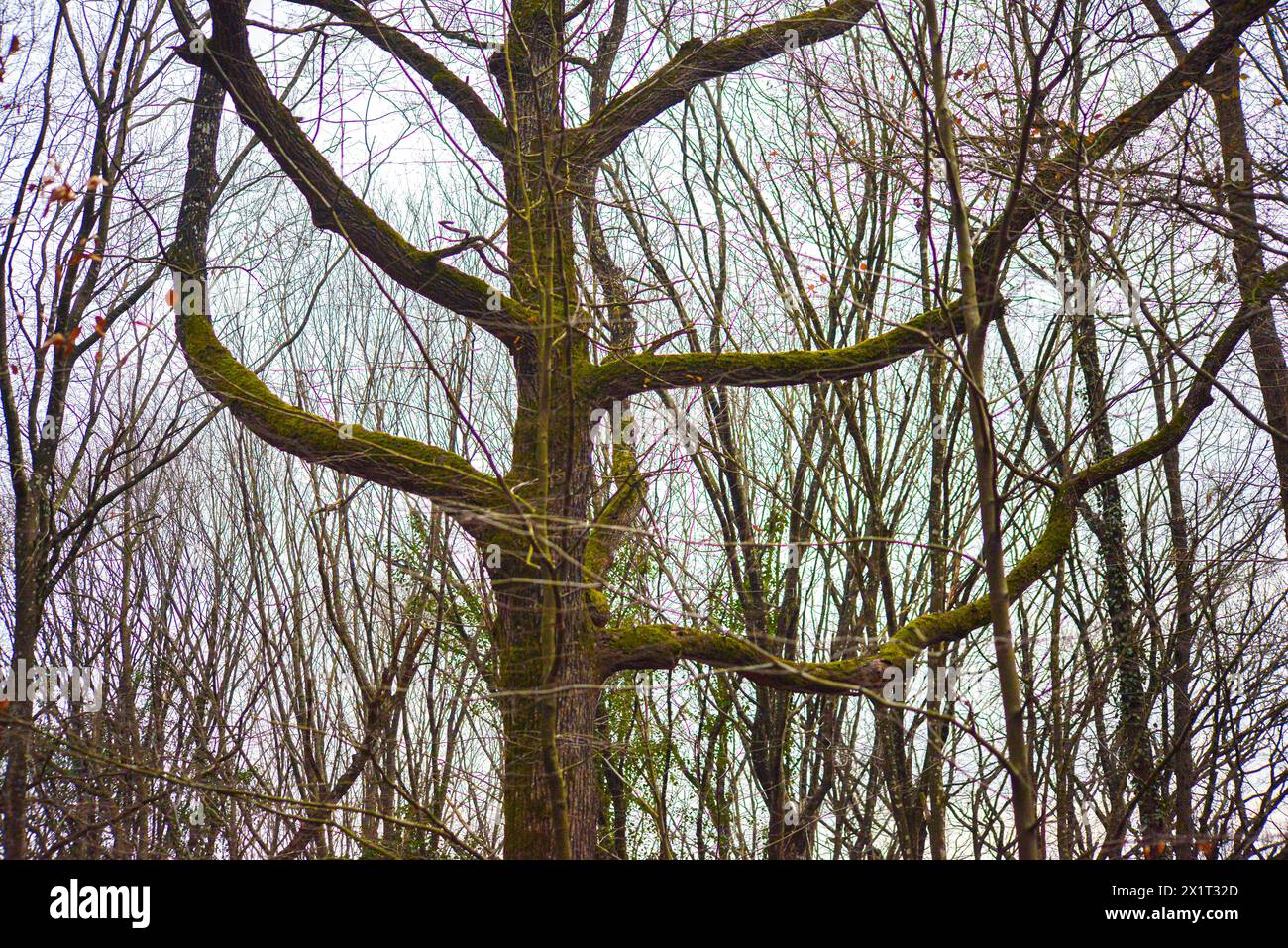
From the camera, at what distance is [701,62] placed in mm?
6180

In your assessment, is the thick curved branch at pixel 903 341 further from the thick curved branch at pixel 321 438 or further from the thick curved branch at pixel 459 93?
the thick curved branch at pixel 459 93

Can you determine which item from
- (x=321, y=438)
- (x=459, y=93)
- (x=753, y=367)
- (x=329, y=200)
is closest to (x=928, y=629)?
(x=753, y=367)

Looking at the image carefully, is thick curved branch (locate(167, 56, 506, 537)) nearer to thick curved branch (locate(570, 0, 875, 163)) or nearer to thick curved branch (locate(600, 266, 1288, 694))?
thick curved branch (locate(600, 266, 1288, 694))

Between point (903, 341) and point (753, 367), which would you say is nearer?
point (903, 341)

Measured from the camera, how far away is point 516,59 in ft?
20.4

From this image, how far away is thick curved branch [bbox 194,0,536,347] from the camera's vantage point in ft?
18.8

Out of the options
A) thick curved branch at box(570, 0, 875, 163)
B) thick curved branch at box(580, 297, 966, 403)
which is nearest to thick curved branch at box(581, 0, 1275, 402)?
thick curved branch at box(580, 297, 966, 403)

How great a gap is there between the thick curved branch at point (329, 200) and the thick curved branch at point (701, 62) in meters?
1.21

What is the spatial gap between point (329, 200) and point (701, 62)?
229cm

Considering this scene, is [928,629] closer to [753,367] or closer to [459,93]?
[753,367]

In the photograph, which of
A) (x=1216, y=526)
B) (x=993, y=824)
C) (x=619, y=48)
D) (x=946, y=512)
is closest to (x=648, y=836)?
(x=993, y=824)

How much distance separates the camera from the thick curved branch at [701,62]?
6.20 m
